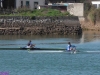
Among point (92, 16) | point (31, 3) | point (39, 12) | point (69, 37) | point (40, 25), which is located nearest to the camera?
point (69, 37)

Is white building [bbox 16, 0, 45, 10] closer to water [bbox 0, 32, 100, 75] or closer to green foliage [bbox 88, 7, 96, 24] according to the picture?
green foliage [bbox 88, 7, 96, 24]

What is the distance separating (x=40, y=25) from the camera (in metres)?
76.8

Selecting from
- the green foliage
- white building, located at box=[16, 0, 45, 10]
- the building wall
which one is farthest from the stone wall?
white building, located at box=[16, 0, 45, 10]

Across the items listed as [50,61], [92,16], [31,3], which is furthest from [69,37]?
[50,61]

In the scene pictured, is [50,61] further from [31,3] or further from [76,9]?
[31,3]

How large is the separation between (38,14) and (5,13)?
4.74 metres

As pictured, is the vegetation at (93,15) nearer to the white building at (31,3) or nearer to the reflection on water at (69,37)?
the reflection on water at (69,37)

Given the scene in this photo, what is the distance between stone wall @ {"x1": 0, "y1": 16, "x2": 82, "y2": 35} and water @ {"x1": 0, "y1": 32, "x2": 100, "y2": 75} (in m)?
9.47

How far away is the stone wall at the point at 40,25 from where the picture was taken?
75812 millimetres

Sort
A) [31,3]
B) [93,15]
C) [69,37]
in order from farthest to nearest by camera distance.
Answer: [31,3]
[93,15]
[69,37]

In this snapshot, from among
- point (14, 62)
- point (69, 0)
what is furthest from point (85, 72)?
point (69, 0)

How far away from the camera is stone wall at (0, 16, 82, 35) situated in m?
75.8

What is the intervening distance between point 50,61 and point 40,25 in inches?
1143

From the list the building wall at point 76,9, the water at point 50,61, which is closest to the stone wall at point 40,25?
the building wall at point 76,9
